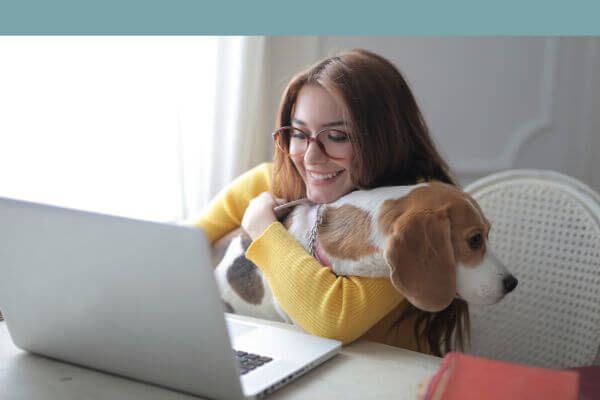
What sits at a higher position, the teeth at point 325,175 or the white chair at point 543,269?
the teeth at point 325,175

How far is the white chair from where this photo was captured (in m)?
1.49

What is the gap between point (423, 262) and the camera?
109 cm

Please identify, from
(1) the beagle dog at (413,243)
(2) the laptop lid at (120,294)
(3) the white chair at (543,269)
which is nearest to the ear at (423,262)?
(1) the beagle dog at (413,243)

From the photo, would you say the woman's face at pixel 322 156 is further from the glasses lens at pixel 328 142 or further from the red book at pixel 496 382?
the red book at pixel 496 382

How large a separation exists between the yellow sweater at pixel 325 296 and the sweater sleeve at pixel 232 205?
1.07 feet

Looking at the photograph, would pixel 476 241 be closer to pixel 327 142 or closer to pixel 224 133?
pixel 327 142

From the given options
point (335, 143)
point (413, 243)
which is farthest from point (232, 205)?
point (413, 243)

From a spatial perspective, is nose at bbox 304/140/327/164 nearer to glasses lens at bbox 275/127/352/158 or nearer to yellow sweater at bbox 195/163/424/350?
glasses lens at bbox 275/127/352/158

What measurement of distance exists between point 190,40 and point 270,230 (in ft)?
2.78

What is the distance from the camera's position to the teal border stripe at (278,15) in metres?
1.29

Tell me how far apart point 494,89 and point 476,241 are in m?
1.27

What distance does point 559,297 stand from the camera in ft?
4.97

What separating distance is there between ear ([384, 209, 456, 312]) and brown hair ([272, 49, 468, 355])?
205mm

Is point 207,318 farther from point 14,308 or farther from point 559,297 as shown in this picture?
point 559,297
